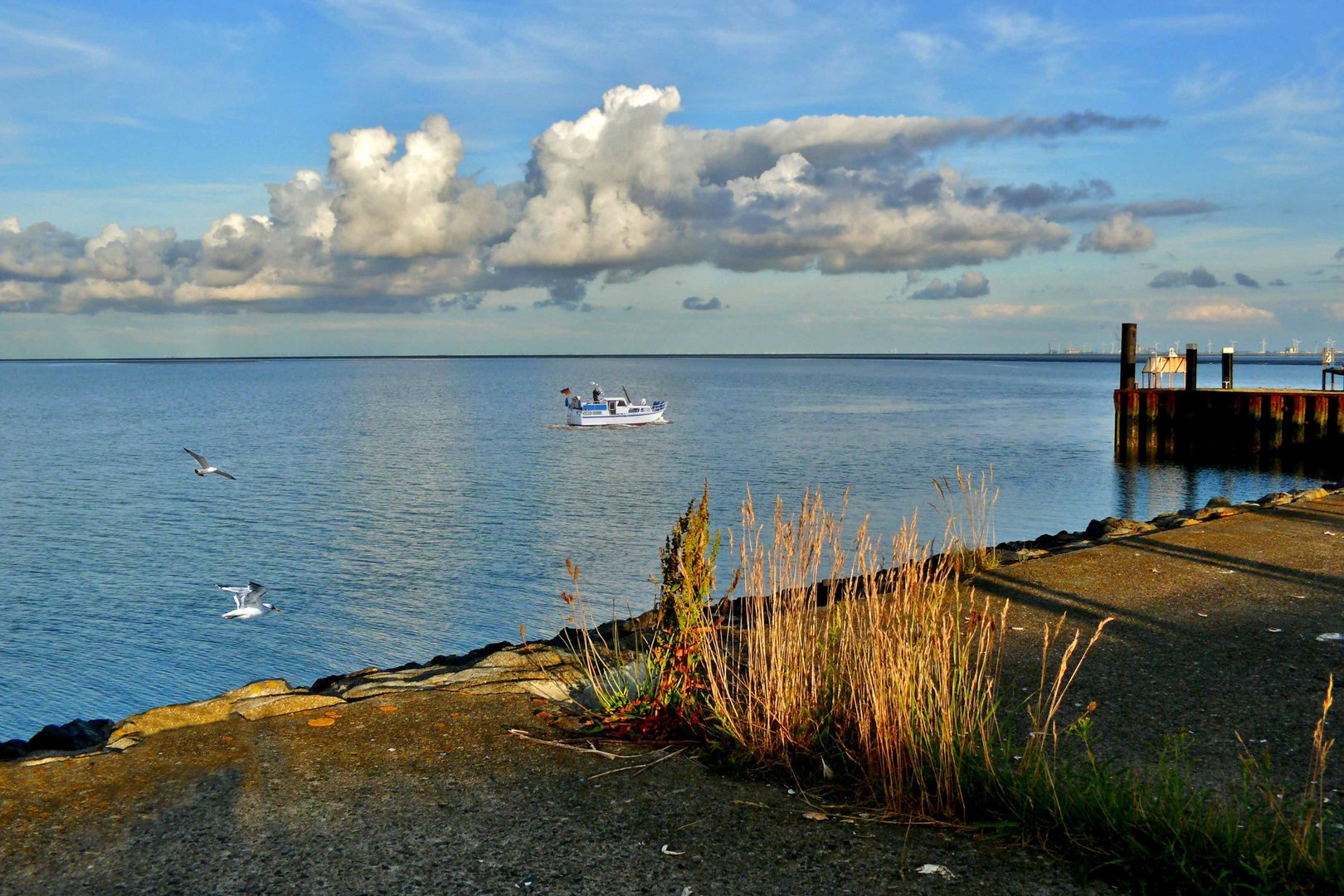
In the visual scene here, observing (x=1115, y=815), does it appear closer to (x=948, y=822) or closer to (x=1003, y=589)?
(x=948, y=822)

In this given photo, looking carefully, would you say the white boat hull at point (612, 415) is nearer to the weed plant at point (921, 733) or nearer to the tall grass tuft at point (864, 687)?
the weed plant at point (921, 733)

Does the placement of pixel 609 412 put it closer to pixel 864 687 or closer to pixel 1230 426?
pixel 1230 426

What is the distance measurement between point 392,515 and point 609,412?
1392 inches

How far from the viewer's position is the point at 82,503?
28766 mm

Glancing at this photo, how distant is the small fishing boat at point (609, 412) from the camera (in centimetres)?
6025

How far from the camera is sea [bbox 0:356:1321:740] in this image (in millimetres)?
14398

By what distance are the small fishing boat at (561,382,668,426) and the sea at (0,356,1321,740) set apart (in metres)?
1.41

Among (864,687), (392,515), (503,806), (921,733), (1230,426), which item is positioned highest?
(864,687)

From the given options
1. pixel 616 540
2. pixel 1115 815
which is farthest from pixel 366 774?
pixel 616 540

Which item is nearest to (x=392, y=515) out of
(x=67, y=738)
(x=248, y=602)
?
(x=248, y=602)

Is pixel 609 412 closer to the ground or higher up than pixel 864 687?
closer to the ground

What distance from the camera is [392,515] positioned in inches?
1013

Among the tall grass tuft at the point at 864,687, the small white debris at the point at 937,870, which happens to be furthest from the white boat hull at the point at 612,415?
the small white debris at the point at 937,870

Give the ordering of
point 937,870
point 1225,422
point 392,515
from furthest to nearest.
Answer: point 1225,422, point 392,515, point 937,870
